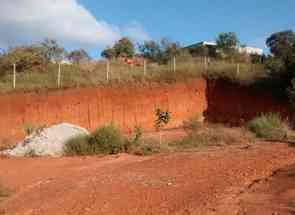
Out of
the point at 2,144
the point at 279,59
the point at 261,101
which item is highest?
the point at 279,59

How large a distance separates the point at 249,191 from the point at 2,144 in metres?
15.6

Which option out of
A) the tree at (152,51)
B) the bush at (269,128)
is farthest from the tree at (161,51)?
the bush at (269,128)

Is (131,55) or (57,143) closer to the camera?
(57,143)

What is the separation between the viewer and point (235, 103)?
93.5 feet

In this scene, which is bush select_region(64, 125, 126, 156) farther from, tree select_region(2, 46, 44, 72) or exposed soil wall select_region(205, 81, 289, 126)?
exposed soil wall select_region(205, 81, 289, 126)

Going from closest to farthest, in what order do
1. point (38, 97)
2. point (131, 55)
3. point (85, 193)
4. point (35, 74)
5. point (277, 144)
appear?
1. point (85, 193)
2. point (277, 144)
3. point (38, 97)
4. point (35, 74)
5. point (131, 55)

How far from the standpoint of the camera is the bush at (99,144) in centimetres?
1566

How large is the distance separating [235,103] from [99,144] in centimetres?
1463

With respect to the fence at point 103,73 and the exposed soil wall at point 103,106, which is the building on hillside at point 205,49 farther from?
the exposed soil wall at point 103,106

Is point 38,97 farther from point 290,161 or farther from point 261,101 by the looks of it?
point 290,161

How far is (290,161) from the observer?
36.3 feet

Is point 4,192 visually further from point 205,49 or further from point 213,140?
point 205,49

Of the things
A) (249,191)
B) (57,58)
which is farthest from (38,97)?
(249,191)

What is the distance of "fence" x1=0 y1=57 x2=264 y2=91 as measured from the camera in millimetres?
→ 25484
